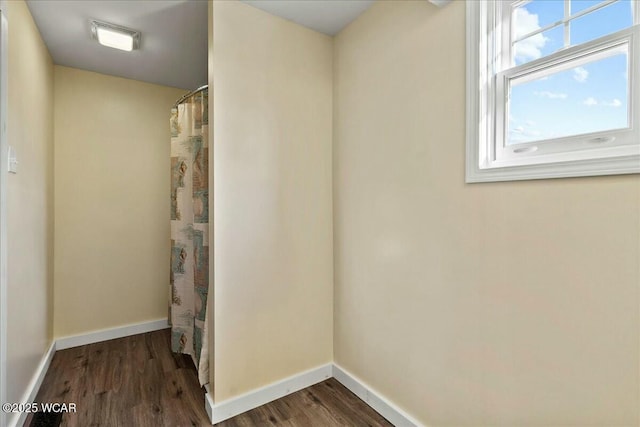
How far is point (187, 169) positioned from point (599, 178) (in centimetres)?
236

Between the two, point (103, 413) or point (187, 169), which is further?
point (187, 169)

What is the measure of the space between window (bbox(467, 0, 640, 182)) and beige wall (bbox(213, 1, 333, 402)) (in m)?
1.08

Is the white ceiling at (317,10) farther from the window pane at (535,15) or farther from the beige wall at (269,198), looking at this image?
the window pane at (535,15)

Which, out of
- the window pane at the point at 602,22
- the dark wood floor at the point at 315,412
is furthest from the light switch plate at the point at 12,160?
the window pane at the point at 602,22

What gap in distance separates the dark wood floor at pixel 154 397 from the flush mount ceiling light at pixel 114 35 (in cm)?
243

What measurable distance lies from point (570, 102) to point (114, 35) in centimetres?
271

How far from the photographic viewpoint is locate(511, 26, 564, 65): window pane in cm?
122

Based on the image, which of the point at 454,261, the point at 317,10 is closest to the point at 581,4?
the point at 454,261

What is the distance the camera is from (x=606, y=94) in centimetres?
110

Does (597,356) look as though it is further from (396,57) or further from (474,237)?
(396,57)

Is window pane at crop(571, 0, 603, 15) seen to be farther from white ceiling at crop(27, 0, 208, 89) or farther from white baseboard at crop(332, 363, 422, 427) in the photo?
white baseboard at crop(332, 363, 422, 427)

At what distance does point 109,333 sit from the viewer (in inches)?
115

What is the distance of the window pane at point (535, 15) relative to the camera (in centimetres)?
123

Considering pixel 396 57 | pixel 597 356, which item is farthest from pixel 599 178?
pixel 396 57
